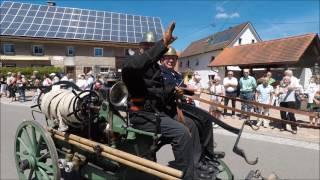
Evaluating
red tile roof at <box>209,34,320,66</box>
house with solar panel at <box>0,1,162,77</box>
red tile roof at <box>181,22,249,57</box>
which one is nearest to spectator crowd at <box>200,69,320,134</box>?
red tile roof at <box>209,34,320,66</box>

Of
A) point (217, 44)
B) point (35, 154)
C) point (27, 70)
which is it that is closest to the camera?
point (35, 154)

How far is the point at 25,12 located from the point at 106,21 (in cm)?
776

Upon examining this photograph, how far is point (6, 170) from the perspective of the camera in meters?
5.26

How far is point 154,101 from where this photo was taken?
3.70m

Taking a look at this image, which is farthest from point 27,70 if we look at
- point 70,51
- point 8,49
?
point 70,51

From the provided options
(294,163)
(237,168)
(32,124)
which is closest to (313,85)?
(294,163)

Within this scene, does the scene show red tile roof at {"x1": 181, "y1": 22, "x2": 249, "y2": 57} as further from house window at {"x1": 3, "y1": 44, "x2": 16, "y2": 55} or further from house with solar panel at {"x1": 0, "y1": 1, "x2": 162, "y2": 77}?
house window at {"x1": 3, "y1": 44, "x2": 16, "y2": 55}

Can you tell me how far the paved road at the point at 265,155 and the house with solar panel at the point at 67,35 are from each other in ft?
79.5

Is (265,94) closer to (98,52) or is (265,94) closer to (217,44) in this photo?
(98,52)

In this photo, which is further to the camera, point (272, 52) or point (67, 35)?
point (67, 35)

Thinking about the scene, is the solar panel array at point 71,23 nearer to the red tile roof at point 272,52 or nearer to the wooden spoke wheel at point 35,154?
the red tile roof at point 272,52

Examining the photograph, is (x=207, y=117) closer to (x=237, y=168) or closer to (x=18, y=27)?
(x=237, y=168)

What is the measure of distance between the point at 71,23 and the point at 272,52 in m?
19.4

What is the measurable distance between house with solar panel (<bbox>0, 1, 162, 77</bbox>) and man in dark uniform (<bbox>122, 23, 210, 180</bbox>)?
2788cm
